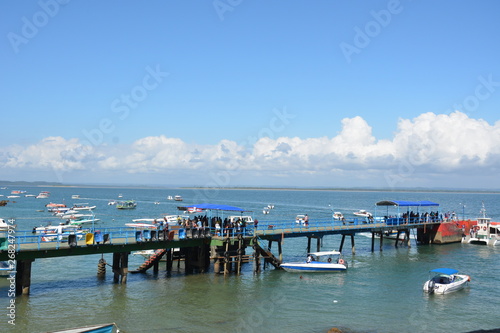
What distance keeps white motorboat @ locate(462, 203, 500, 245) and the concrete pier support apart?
1908 inches

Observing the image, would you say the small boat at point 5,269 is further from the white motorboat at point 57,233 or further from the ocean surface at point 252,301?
the white motorboat at point 57,233

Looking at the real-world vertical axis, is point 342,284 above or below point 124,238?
below

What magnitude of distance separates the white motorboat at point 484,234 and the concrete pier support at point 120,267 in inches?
1908

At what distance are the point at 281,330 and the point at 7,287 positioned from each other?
65.4 ft

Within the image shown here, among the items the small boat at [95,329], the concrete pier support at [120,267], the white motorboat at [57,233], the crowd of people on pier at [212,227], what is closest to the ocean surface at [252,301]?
the concrete pier support at [120,267]

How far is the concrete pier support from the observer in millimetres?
32594

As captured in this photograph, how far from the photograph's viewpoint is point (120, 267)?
33.4 meters

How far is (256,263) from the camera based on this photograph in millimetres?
38031

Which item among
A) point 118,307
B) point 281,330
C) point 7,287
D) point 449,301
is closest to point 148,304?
point 118,307

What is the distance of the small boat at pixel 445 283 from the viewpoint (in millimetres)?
32188

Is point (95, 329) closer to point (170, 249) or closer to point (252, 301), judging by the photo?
point (252, 301)

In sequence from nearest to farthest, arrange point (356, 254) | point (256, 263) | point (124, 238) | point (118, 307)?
point (118, 307), point (124, 238), point (256, 263), point (356, 254)

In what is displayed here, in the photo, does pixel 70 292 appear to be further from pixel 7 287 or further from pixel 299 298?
pixel 299 298

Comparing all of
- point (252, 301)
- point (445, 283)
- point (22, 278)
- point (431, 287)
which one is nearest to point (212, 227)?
point (252, 301)
